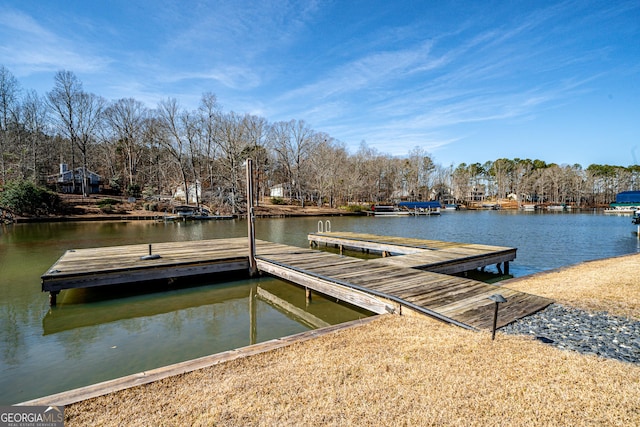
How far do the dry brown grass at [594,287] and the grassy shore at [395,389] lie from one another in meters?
2.80

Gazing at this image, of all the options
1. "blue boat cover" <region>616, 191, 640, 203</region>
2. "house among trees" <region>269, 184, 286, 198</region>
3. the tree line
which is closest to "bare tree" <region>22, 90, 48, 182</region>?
the tree line

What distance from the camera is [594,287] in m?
7.46

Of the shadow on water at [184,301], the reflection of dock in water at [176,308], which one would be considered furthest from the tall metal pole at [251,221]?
the reflection of dock in water at [176,308]

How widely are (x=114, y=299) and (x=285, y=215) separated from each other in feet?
116

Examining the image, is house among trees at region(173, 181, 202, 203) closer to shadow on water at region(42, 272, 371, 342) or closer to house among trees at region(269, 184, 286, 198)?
house among trees at region(269, 184, 286, 198)

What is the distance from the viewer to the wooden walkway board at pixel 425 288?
5.66 meters

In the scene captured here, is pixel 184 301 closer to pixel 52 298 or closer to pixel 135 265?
pixel 135 265

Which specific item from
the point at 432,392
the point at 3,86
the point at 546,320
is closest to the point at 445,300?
the point at 546,320

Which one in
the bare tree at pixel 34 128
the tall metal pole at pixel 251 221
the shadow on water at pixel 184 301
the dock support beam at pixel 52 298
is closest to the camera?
the shadow on water at pixel 184 301

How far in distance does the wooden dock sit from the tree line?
32791 millimetres

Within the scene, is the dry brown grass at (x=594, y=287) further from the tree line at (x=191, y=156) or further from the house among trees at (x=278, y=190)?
the house among trees at (x=278, y=190)

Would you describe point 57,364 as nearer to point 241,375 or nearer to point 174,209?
point 241,375

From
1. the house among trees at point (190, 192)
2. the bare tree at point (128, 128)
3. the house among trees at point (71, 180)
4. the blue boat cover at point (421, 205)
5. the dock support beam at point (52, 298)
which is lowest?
the dock support beam at point (52, 298)

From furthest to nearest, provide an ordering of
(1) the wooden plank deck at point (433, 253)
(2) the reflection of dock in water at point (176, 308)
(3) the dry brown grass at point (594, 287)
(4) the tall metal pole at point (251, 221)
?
1. (1) the wooden plank deck at point (433, 253)
2. (4) the tall metal pole at point (251, 221)
3. (2) the reflection of dock in water at point (176, 308)
4. (3) the dry brown grass at point (594, 287)
